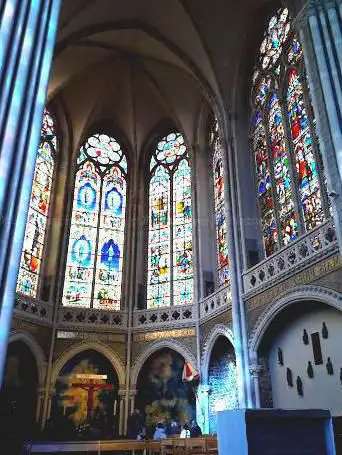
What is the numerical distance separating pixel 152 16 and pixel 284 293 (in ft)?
37.4

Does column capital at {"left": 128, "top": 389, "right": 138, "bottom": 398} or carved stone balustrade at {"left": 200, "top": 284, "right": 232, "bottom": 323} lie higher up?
carved stone balustrade at {"left": 200, "top": 284, "right": 232, "bottom": 323}

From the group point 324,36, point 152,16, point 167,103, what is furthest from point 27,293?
point 324,36

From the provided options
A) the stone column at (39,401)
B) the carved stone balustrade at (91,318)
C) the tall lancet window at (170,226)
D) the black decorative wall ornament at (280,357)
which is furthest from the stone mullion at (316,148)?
the stone column at (39,401)

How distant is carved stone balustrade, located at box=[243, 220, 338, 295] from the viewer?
9406 millimetres

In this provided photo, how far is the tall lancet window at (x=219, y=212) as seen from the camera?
50.1 ft

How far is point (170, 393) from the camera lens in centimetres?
1512

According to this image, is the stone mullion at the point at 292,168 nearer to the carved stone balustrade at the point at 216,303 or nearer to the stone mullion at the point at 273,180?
the stone mullion at the point at 273,180

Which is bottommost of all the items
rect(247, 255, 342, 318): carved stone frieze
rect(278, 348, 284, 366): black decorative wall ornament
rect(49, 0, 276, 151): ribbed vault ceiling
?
rect(278, 348, 284, 366): black decorative wall ornament

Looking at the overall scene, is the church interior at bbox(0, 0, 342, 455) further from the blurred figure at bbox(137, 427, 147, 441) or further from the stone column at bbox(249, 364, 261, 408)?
the blurred figure at bbox(137, 427, 147, 441)

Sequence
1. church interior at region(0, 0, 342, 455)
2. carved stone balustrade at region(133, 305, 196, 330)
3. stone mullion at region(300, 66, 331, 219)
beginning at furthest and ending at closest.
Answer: carved stone balustrade at region(133, 305, 196, 330), stone mullion at region(300, 66, 331, 219), church interior at region(0, 0, 342, 455)

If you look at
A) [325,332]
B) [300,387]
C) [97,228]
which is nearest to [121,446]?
[300,387]

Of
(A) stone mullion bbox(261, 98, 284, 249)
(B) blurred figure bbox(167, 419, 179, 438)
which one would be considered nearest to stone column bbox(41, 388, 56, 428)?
(B) blurred figure bbox(167, 419, 179, 438)

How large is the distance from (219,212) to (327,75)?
8.08 metres

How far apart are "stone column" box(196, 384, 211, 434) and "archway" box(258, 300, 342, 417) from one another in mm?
3130
